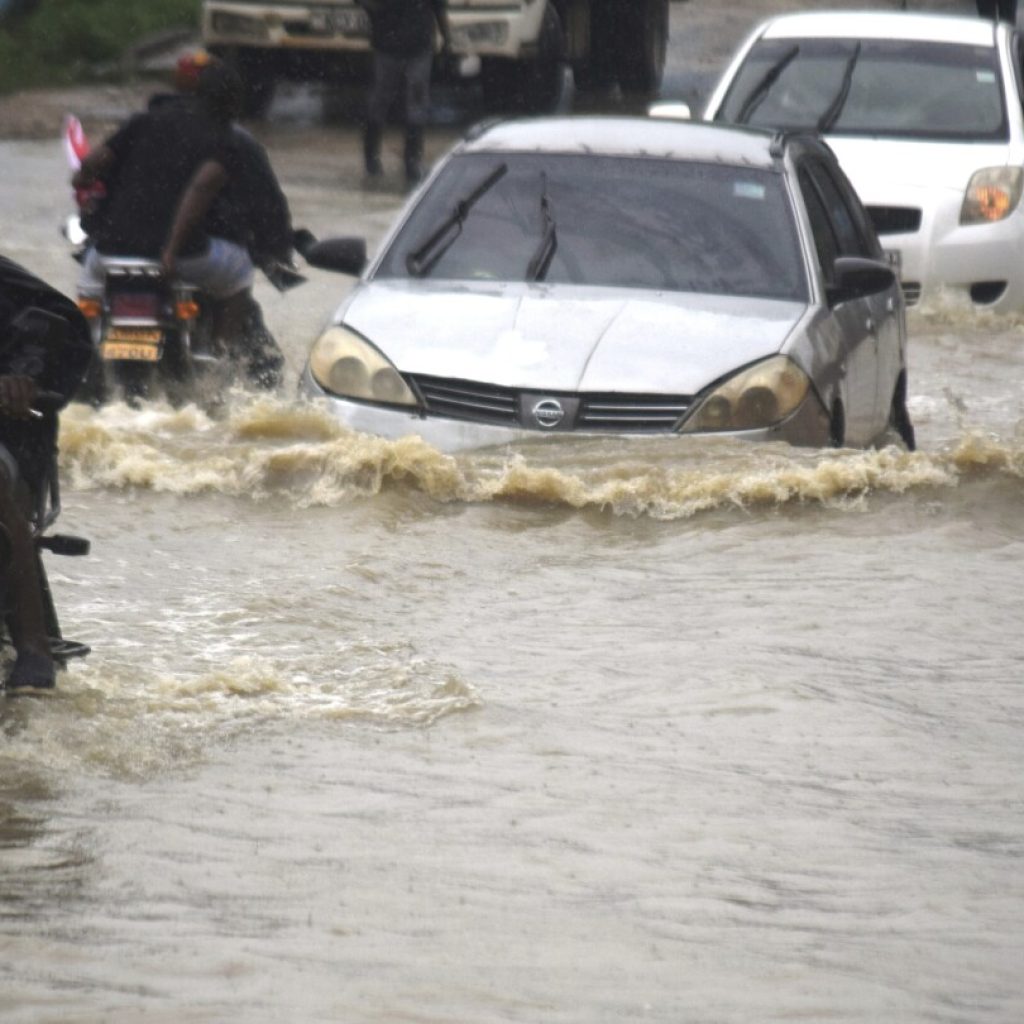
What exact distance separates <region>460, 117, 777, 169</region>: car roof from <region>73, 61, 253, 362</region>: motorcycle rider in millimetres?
942

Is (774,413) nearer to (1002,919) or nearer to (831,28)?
(1002,919)

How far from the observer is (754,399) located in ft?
28.9

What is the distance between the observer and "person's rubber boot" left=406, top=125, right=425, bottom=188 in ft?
66.2

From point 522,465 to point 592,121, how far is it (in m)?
2.02

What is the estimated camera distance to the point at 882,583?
830 cm

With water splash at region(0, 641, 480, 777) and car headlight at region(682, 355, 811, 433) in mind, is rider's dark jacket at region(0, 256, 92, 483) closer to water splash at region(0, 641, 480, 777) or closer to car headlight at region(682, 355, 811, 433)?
water splash at region(0, 641, 480, 777)

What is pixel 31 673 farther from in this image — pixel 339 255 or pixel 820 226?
pixel 820 226

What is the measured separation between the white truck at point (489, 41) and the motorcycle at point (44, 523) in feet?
52.3

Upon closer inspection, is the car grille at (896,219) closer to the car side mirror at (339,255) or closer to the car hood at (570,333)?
the car hood at (570,333)

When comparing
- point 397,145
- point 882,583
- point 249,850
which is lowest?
point 397,145

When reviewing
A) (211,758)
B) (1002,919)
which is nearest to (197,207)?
(211,758)

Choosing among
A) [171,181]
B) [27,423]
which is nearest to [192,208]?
[171,181]

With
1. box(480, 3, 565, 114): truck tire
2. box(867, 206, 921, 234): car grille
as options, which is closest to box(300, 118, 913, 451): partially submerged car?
box(867, 206, 921, 234): car grille

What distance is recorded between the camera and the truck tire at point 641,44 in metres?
26.7
